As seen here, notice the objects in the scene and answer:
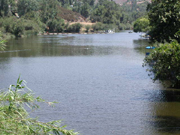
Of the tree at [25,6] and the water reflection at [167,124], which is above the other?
the tree at [25,6]

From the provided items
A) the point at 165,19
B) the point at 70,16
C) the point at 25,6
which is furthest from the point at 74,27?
the point at 165,19

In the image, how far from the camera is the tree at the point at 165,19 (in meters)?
26.1

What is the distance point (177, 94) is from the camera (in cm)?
2623

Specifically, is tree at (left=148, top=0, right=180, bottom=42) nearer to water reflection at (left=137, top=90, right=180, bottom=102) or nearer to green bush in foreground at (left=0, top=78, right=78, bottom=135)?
water reflection at (left=137, top=90, right=180, bottom=102)

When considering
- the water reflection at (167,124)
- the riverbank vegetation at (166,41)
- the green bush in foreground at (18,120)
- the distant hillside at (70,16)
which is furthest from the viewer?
the distant hillside at (70,16)

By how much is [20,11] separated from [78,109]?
5472 inches

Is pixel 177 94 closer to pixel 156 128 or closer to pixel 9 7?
pixel 156 128

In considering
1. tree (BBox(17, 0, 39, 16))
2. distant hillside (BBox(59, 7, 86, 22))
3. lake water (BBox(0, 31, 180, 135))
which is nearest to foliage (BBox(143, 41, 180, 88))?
lake water (BBox(0, 31, 180, 135))

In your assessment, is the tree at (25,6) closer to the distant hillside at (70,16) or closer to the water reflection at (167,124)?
the distant hillside at (70,16)

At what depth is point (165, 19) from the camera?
26578 mm

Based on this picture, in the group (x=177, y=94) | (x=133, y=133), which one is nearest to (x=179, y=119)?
(x=133, y=133)

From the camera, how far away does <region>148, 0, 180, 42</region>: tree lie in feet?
85.7

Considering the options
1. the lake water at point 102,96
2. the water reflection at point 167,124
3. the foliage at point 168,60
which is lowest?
the water reflection at point 167,124

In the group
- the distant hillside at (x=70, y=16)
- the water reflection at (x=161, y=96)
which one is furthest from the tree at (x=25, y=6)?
the water reflection at (x=161, y=96)
